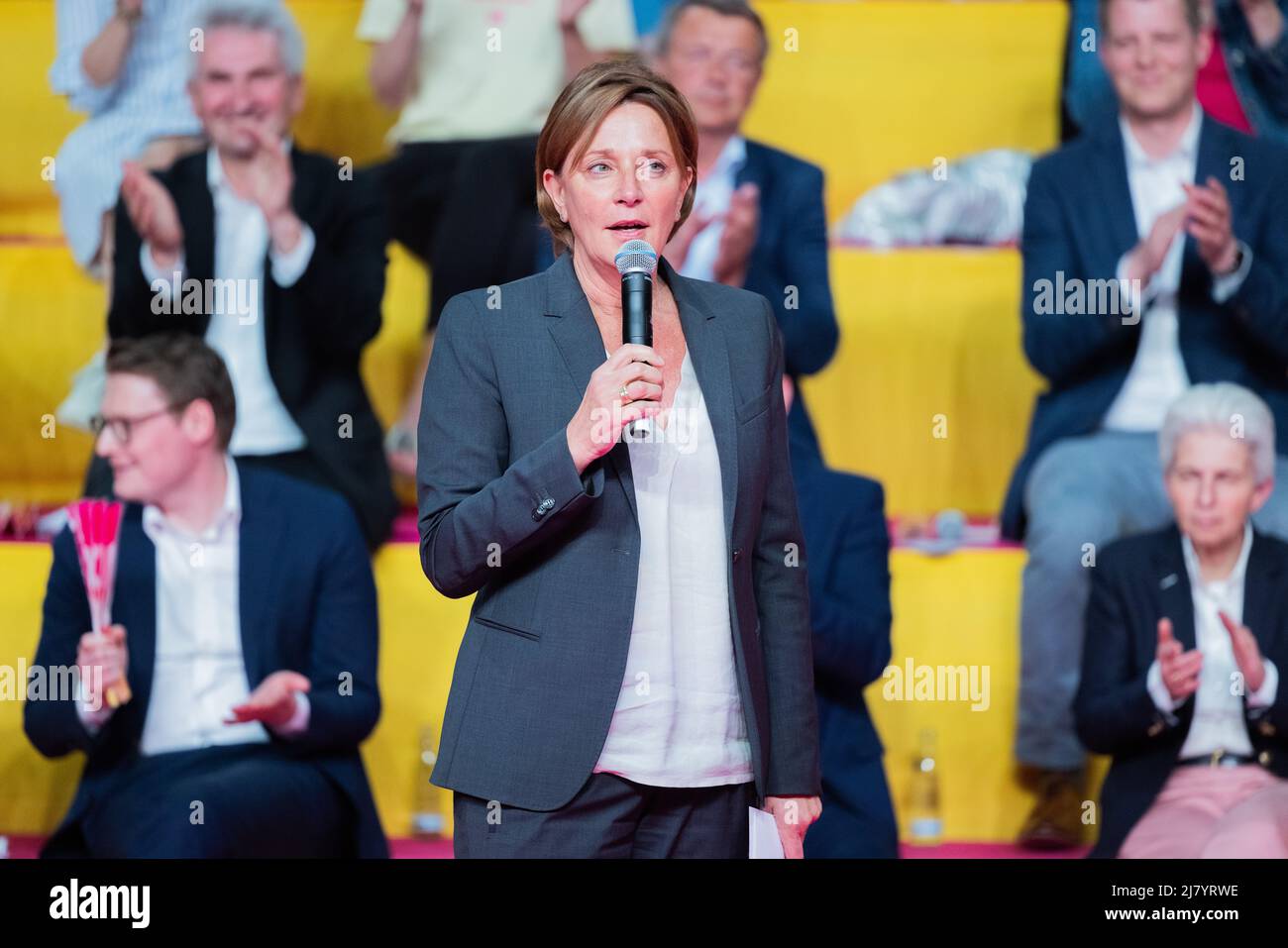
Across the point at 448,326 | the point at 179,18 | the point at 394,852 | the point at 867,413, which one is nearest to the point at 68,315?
the point at 179,18

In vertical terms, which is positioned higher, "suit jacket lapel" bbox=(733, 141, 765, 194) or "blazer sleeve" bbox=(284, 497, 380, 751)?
"suit jacket lapel" bbox=(733, 141, 765, 194)

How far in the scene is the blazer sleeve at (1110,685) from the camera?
3279 mm

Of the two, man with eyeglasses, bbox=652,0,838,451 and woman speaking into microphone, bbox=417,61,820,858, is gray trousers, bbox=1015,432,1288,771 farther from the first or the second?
woman speaking into microphone, bbox=417,61,820,858

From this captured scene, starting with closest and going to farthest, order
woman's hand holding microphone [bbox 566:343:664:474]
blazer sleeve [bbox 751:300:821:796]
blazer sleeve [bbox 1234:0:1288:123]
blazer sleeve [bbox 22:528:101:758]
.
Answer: woman's hand holding microphone [bbox 566:343:664:474] → blazer sleeve [bbox 751:300:821:796] → blazer sleeve [bbox 22:528:101:758] → blazer sleeve [bbox 1234:0:1288:123]

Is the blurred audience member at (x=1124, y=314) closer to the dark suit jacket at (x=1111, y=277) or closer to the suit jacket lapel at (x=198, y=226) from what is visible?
the dark suit jacket at (x=1111, y=277)

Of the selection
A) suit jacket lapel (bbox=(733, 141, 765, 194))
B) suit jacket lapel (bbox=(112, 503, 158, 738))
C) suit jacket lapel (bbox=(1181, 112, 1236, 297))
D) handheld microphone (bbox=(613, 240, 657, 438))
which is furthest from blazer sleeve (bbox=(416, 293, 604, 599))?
suit jacket lapel (bbox=(1181, 112, 1236, 297))

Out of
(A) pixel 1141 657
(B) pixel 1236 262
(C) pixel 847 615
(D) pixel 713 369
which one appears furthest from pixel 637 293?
(B) pixel 1236 262

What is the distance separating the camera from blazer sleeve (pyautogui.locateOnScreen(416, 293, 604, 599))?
5.31 feet

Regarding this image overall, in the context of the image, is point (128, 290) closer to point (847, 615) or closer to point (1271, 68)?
point (847, 615)

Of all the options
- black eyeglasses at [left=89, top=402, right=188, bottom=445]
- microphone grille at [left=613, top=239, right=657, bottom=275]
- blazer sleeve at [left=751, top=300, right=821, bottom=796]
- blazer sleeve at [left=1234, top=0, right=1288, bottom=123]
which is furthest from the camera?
blazer sleeve at [left=1234, top=0, right=1288, bottom=123]

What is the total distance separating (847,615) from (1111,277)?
981 mm

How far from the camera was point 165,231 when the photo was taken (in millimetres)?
3512

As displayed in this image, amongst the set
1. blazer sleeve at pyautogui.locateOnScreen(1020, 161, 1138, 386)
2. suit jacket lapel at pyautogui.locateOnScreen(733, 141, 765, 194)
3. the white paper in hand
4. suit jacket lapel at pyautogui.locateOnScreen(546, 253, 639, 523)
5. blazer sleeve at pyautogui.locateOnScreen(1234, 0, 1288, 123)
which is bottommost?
the white paper in hand

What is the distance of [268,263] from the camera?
3.54 m
